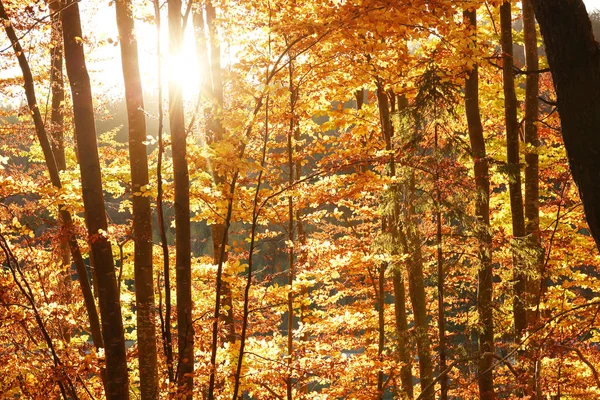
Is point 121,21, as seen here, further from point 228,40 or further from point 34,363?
point 34,363

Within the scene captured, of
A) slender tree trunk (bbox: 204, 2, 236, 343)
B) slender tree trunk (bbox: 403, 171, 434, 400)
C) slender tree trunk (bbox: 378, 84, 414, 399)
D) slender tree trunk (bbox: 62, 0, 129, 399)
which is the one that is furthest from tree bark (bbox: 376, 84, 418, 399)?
slender tree trunk (bbox: 62, 0, 129, 399)

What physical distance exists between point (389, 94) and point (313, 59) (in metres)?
3.55

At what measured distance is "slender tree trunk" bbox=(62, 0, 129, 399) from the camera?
14.3 feet

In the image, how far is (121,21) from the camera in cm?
536

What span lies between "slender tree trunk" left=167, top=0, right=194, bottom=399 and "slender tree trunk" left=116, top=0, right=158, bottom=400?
38.3 inches

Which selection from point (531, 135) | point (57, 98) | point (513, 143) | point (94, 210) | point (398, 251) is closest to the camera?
point (94, 210)

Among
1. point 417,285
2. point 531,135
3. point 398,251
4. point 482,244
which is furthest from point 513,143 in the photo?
point 417,285

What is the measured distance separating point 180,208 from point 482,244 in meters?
3.96

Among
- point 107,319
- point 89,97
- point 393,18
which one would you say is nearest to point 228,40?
point 89,97

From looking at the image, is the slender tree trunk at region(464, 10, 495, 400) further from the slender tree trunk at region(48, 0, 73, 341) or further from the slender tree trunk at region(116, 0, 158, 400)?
the slender tree trunk at region(48, 0, 73, 341)

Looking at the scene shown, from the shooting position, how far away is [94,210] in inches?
175

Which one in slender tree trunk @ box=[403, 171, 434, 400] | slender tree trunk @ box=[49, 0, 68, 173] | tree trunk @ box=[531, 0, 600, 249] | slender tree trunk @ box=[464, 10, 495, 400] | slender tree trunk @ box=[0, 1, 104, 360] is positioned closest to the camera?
tree trunk @ box=[531, 0, 600, 249]

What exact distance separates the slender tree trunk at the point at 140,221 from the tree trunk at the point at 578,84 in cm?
408

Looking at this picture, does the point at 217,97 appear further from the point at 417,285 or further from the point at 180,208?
the point at 417,285
